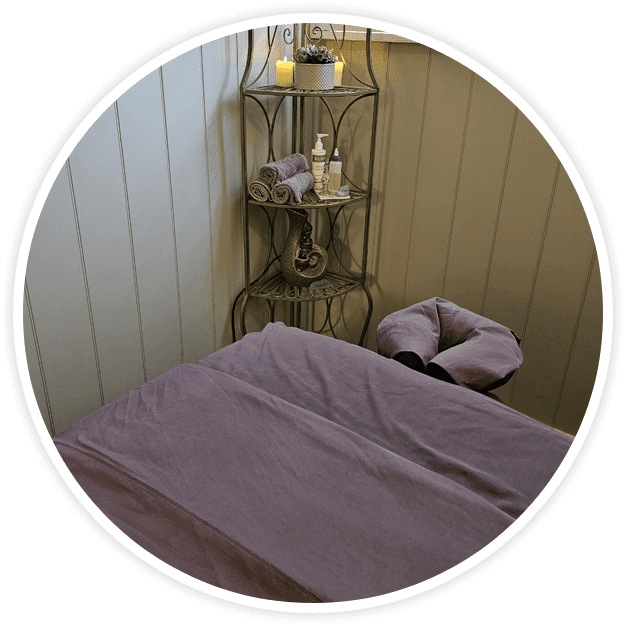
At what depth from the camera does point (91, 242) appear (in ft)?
5.40

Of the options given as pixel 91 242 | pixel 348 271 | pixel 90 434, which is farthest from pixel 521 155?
pixel 90 434

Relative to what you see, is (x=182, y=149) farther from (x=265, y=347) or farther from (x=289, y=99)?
(x=265, y=347)

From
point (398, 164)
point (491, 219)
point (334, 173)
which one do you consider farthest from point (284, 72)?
point (491, 219)

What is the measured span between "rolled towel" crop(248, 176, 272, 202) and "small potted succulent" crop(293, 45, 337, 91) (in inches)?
13.8

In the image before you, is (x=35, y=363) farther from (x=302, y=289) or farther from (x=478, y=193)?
(x=478, y=193)

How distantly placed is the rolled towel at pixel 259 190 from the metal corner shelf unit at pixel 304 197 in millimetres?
17

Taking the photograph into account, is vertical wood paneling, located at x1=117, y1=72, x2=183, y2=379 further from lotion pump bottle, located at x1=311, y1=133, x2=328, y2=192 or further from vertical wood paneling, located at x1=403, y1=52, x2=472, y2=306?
vertical wood paneling, located at x1=403, y1=52, x2=472, y2=306

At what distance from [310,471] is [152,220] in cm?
107

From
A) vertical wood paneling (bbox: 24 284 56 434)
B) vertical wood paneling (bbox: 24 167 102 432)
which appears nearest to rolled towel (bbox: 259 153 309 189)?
vertical wood paneling (bbox: 24 167 102 432)

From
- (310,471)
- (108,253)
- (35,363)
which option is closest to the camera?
(310,471)

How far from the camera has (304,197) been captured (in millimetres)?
2109

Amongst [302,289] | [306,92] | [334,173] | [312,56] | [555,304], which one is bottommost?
[302,289]

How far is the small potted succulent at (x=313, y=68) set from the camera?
1.92 meters

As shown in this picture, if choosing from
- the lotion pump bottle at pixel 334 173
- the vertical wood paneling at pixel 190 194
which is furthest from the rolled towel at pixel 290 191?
the vertical wood paneling at pixel 190 194
